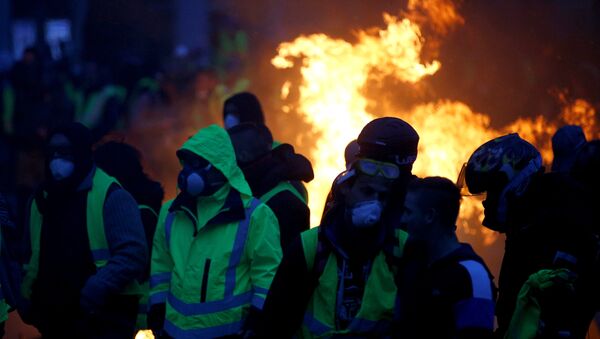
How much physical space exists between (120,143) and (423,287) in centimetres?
335

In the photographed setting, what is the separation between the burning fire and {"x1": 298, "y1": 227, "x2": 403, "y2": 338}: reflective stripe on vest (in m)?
3.94

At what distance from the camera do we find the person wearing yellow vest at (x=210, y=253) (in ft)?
15.4

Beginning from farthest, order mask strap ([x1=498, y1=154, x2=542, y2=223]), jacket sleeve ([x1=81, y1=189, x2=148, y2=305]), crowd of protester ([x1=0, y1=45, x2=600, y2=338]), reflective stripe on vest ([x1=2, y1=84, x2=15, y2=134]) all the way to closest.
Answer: reflective stripe on vest ([x1=2, y1=84, x2=15, y2=134])
jacket sleeve ([x1=81, y1=189, x2=148, y2=305])
mask strap ([x1=498, y1=154, x2=542, y2=223])
crowd of protester ([x1=0, y1=45, x2=600, y2=338])

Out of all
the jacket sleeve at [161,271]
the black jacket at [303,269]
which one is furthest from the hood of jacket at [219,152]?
the black jacket at [303,269]

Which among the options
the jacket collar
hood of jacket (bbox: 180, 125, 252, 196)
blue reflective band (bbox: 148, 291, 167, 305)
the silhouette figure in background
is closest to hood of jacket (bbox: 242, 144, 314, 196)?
hood of jacket (bbox: 180, 125, 252, 196)

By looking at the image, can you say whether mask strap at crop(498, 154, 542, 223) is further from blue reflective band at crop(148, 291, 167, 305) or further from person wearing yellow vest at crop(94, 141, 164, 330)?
person wearing yellow vest at crop(94, 141, 164, 330)

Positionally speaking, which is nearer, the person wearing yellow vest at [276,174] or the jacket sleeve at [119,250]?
the jacket sleeve at [119,250]

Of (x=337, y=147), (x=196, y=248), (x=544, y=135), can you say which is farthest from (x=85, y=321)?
(x=544, y=135)

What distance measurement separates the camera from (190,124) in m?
14.0

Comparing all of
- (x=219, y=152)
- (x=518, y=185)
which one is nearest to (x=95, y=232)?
(x=219, y=152)

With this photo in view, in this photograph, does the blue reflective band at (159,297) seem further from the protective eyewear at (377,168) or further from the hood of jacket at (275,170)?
the protective eyewear at (377,168)

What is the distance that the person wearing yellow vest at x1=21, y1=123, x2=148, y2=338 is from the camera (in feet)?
17.7

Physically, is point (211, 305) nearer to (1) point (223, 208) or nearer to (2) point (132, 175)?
(1) point (223, 208)

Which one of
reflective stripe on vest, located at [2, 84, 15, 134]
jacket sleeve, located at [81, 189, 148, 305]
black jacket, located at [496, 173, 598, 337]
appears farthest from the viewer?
reflective stripe on vest, located at [2, 84, 15, 134]
